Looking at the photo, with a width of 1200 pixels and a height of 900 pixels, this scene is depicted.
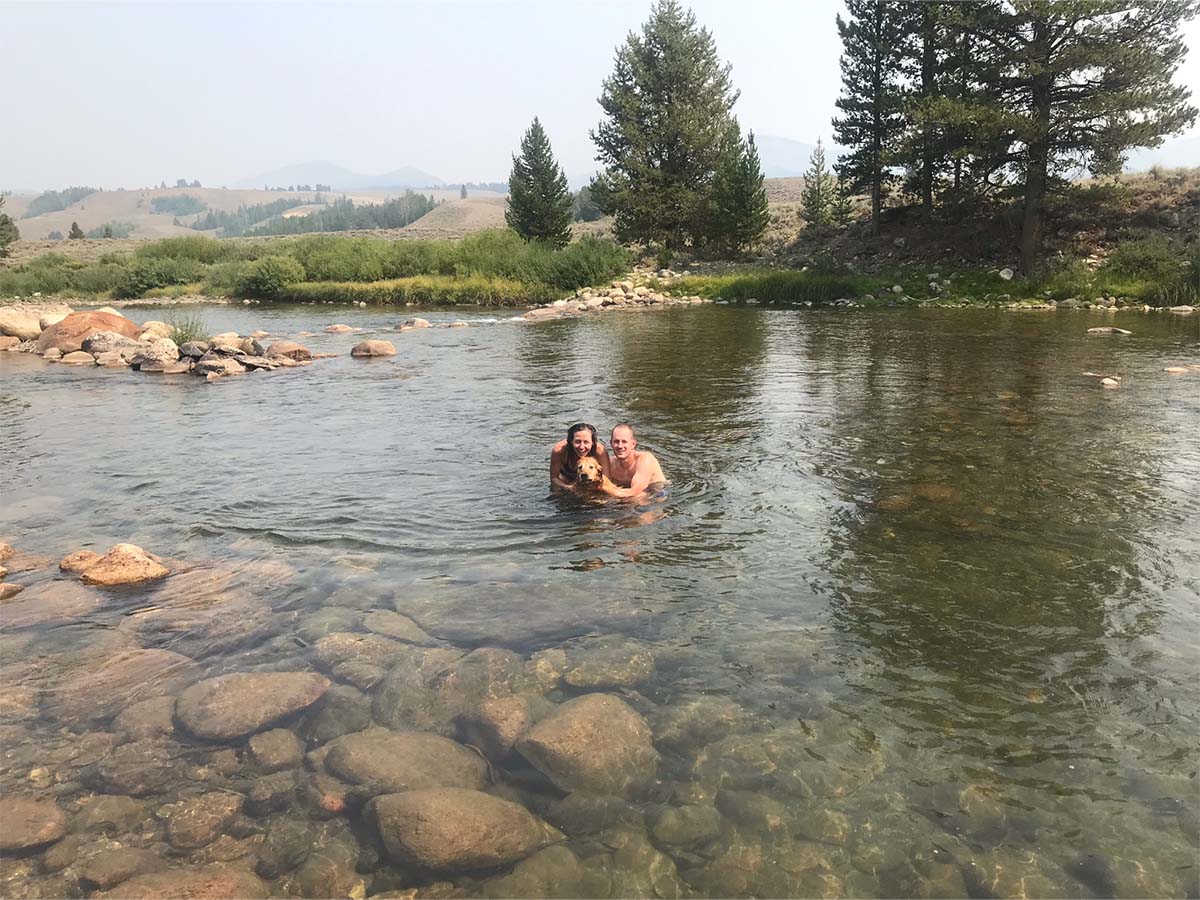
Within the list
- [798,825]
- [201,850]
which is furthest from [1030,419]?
[201,850]

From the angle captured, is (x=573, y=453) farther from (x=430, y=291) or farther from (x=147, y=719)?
(x=430, y=291)

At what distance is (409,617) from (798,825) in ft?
12.1

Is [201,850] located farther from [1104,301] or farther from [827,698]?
[1104,301]

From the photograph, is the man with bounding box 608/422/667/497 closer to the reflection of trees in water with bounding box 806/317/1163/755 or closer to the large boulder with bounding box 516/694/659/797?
the reflection of trees in water with bounding box 806/317/1163/755

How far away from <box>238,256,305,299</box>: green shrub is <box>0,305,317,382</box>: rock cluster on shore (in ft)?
69.4

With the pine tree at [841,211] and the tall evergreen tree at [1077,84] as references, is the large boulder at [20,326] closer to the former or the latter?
the tall evergreen tree at [1077,84]

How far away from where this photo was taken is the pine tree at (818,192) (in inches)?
1945

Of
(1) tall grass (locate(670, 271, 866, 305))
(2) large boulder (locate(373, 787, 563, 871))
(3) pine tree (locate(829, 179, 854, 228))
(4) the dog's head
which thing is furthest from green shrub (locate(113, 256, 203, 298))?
(2) large boulder (locate(373, 787, 563, 871))

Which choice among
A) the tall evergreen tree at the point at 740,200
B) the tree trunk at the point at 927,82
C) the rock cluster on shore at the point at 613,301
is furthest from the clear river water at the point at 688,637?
the tall evergreen tree at the point at 740,200

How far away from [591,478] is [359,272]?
44887mm

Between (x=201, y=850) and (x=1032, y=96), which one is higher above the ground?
(x=1032, y=96)

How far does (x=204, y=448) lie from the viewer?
1277 centimetres

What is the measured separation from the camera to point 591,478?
9266mm

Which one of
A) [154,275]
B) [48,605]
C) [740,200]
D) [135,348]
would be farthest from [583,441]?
[154,275]
